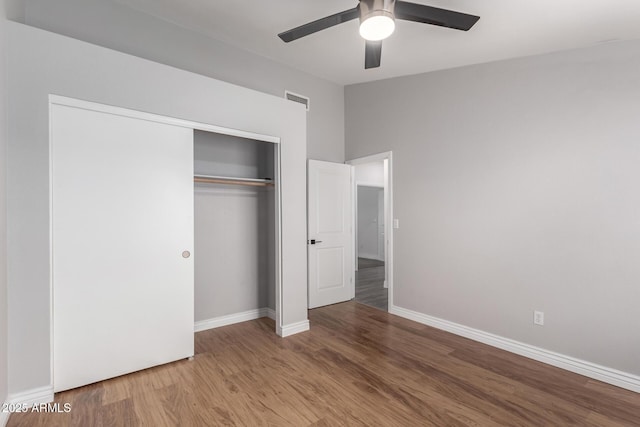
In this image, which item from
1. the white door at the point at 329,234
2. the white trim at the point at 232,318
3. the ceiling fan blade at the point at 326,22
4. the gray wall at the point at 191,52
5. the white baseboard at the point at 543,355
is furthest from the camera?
the white door at the point at 329,234

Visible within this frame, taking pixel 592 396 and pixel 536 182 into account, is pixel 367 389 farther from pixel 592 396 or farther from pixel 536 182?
pixel 536 182

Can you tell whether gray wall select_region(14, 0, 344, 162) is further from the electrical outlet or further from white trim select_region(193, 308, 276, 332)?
the electrical outlet

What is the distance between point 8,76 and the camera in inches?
80.7

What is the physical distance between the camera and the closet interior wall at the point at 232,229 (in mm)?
3539

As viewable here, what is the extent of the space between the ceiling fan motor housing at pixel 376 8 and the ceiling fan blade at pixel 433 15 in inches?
2.4

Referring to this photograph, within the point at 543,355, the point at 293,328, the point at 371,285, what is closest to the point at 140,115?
the point at 293,328

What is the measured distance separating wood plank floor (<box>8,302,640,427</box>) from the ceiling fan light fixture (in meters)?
2.48

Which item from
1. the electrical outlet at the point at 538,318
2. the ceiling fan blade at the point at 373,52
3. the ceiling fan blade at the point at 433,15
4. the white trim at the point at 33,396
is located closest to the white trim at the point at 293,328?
the white trim at the point at 33,396

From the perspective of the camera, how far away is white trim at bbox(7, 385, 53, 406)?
2.07 metres

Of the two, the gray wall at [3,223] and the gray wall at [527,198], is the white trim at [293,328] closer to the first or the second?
the gray wall at [527,198]

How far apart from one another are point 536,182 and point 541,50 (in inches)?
46.1

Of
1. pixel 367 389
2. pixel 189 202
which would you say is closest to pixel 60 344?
pixel 189 202

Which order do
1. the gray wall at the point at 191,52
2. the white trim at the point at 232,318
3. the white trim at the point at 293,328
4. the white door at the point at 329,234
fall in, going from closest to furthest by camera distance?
the gray wall at the point at 191,52 → the white trim at the point at 293,328 → the white trim at the point at 232,318 → the white door at the point at 329,234

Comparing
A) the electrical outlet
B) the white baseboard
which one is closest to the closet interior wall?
the white baseboard
